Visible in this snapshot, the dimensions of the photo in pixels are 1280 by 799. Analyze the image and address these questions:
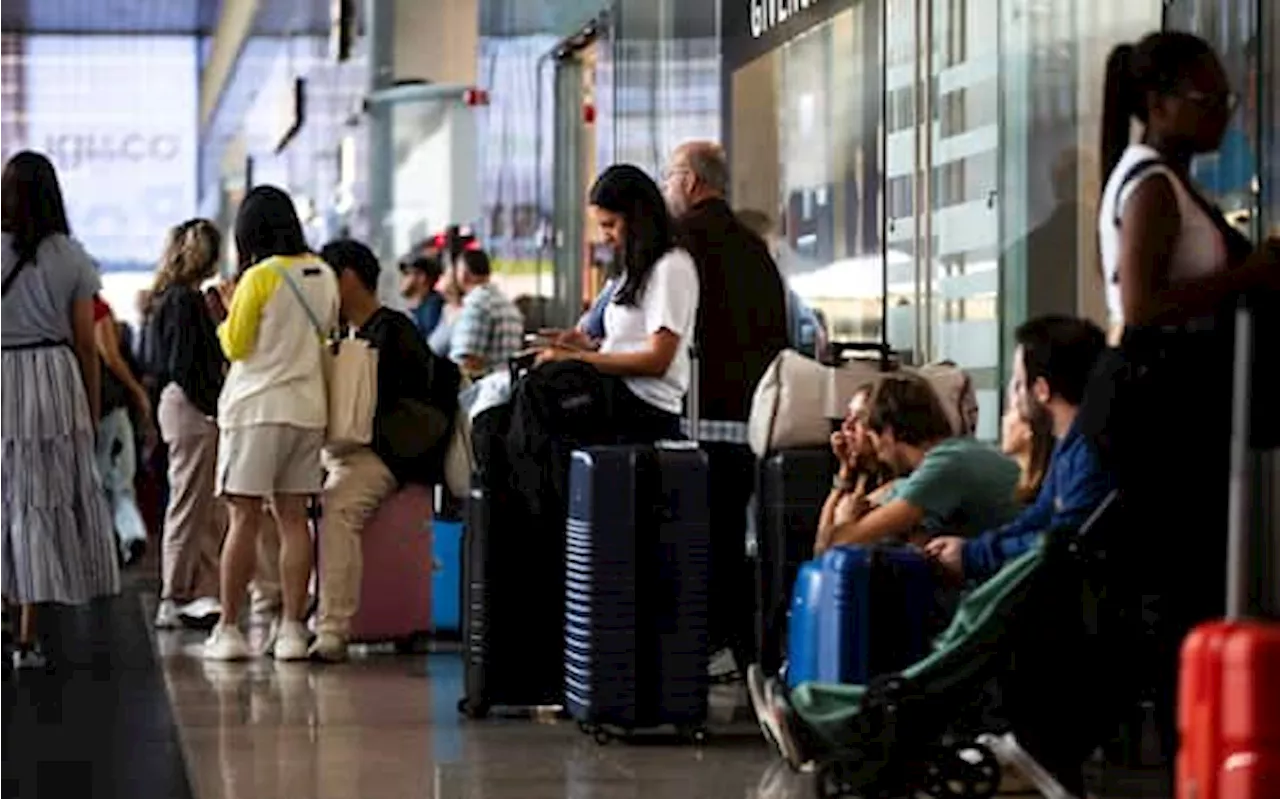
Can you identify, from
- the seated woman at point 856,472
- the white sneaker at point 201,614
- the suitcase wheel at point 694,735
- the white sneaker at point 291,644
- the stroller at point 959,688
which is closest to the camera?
the stroller at point 959,688

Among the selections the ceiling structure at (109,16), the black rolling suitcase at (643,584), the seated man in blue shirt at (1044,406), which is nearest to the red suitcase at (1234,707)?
the seated man in blue shirt at (1044,406)

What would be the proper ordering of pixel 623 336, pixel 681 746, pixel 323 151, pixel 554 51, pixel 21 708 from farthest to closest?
pixel 323 151, pixel 554 51, pixel 21 708, pixel 623 336, pixel 681 746

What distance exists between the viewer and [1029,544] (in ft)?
20.7

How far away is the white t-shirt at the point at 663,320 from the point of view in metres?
8.06

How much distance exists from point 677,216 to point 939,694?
3379 millimetres

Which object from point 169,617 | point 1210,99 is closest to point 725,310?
point 169,617

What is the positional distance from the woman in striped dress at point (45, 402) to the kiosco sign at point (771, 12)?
2390 mm

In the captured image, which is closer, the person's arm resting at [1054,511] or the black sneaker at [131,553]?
the person's arm resting at [1054,511]

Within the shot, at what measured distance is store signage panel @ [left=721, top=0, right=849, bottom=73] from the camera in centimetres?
991

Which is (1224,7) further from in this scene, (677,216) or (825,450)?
(677,216)

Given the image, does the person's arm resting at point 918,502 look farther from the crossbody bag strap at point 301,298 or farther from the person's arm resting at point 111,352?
the person's arm resting at point 111,352

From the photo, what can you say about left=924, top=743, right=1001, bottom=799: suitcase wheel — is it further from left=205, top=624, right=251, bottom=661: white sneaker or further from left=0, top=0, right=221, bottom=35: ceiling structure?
left=0, top=0, right=221, bottom=35: ceiling structure

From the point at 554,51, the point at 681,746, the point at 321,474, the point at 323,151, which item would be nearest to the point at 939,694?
the point at 681,746

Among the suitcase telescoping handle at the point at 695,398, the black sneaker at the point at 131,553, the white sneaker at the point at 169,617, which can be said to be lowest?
the black sneaker at the point at 131,553
